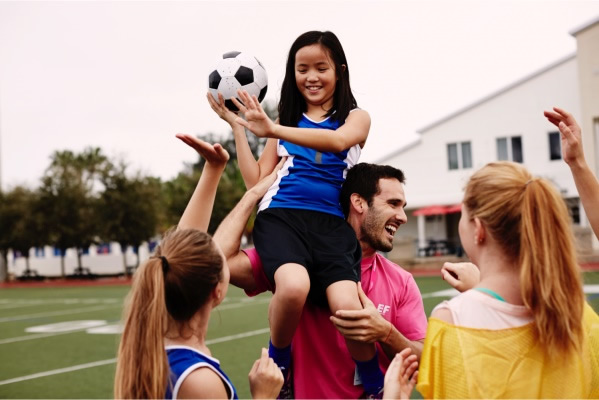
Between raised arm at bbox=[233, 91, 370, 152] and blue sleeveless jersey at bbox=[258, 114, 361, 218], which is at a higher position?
raised arm at bbox=[233, 91, 370, 152]

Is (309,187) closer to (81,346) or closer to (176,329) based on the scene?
(176,329)

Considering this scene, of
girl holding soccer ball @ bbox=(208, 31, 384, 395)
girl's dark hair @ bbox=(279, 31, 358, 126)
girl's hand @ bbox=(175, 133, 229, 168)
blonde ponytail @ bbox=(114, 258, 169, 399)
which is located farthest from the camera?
girl's dark hair @ bbox=(279, 31, 358, 126)

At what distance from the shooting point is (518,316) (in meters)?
2.34

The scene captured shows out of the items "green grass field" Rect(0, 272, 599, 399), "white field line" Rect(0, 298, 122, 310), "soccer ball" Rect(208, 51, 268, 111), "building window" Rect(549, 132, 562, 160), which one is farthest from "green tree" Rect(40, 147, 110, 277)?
"soccer ball" Rect(208, 51, 268, 111)

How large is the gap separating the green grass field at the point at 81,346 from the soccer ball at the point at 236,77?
282cm

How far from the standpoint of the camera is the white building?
29.3 metres

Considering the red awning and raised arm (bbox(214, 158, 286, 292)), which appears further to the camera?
the red awning

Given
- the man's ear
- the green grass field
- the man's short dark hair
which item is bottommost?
the green grass field

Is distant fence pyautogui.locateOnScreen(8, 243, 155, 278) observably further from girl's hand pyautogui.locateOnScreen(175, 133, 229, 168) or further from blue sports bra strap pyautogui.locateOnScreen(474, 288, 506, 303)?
blue sports bra strap pyautogui.locateOnScreen(474, 288, 506, 303)

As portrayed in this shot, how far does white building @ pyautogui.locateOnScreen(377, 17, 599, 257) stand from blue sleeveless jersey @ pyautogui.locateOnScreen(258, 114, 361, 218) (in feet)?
87.8

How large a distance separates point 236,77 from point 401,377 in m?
2.16

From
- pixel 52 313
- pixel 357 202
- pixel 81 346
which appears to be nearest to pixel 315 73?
pixel 357 202

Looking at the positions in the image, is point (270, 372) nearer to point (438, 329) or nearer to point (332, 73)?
point (438, 329)

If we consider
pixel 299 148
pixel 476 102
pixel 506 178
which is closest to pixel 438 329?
pixel 506 178
